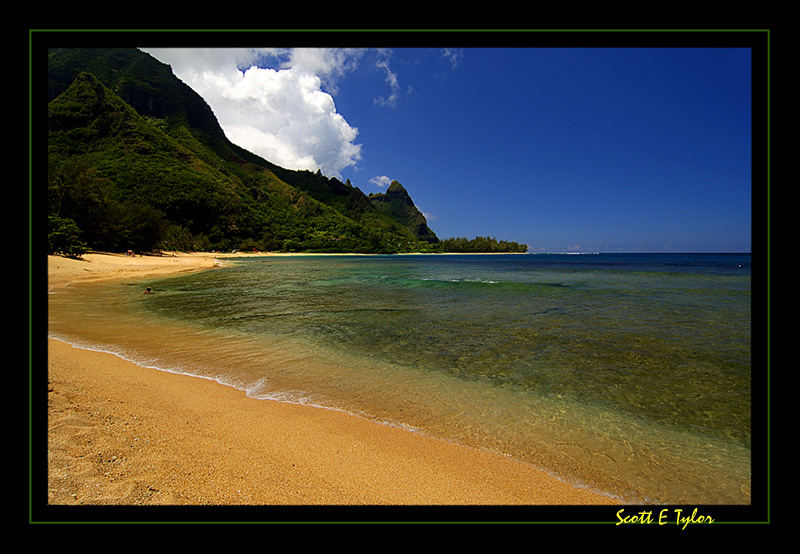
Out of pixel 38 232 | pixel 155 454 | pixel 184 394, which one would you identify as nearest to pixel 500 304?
pixel 184 394

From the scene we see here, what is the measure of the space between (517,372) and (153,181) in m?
126

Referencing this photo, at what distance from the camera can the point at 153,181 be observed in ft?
327

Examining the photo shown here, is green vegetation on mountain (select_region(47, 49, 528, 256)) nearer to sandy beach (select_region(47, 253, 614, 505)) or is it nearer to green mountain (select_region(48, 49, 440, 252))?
green mountain (select_region(48, 49, 440, 252))

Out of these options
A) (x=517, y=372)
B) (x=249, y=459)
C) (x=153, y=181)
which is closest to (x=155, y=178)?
(x=153, y=181)

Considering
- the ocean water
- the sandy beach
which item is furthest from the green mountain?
the sandy beach

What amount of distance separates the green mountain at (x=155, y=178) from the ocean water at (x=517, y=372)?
36.6 m

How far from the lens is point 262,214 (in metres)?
143

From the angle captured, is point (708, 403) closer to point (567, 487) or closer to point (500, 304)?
point (567, 487)

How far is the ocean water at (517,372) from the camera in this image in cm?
395
